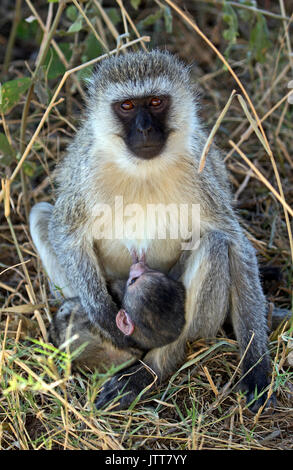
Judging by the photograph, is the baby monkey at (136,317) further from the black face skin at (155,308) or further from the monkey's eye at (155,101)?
the monkey's eye at (155,101)

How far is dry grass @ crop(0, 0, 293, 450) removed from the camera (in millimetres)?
3293

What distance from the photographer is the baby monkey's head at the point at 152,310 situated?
12.1ft

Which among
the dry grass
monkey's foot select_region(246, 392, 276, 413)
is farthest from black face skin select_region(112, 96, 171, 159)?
monkey's foot select_region(246, 392, 276, 413)

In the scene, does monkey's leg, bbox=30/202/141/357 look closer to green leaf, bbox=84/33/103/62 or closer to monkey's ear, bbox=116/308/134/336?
monkey's ear, bbox=116/308/134/336

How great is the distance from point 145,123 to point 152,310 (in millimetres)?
1085

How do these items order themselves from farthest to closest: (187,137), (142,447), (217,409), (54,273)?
(54,273), (187,137), (217,409), (142,447)

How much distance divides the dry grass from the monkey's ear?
1.09 feet

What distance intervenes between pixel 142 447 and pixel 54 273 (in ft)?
5.35

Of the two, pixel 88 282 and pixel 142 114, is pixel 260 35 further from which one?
pixel 88 282

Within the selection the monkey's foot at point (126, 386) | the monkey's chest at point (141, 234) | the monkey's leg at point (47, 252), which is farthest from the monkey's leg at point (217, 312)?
the monkey's leg at point (47, 252)

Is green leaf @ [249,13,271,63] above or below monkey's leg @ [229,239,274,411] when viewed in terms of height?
above

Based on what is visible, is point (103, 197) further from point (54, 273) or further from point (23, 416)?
point (23, 416)

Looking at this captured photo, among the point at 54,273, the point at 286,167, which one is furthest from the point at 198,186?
the point at 286,167

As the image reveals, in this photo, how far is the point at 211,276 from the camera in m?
3.80
